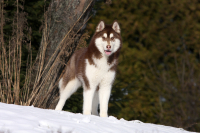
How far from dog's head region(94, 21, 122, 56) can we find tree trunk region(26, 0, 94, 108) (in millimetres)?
504

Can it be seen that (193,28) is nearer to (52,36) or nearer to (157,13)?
(157,13)

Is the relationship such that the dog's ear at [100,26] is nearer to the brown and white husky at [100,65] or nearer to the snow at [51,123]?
the brown and white husky at [100,65]

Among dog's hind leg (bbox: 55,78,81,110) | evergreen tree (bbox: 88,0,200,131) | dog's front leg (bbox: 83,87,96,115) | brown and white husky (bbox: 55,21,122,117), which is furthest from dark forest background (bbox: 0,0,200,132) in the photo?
dog's front leg (bbox: 83,87,96,115)

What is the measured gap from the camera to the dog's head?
4599 mm

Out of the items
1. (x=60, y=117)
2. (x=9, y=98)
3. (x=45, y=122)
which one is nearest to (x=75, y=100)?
(x=9, y=98)

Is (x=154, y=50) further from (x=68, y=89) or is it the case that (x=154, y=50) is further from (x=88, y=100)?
(x=88, y=100)

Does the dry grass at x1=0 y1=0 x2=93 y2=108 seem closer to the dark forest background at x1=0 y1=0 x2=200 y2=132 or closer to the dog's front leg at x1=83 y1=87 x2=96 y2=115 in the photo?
the dog's front leg at x1=83 y1=87 x2=96 y2=115

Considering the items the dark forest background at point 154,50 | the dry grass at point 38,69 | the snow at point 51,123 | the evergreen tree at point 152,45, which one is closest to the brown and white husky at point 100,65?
the dry grass at point 38,69

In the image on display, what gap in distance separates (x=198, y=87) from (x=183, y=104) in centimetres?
77

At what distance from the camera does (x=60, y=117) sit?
3.82 metres

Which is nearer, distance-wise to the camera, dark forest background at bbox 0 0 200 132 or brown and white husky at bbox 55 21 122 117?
brown and white husky at bbox 55 21 122 117

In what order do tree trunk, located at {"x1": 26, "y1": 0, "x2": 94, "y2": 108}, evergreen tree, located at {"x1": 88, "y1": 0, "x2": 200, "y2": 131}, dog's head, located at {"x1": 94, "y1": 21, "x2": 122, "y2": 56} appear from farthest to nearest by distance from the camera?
1. evergreen tree, located at {"x1": 88, "y1": 0, "x2": 200, "y2": 131}
2. tree trunk, located at {"x1": 26, "y1": 0, "x2": 94, "y2": 108}
3. dog's head, located at {"x1": 94, "y1": 21, "x2": 122, "y2": 56}

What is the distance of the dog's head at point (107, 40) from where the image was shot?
4.60m

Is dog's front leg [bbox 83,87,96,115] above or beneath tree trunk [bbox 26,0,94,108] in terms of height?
beneath
